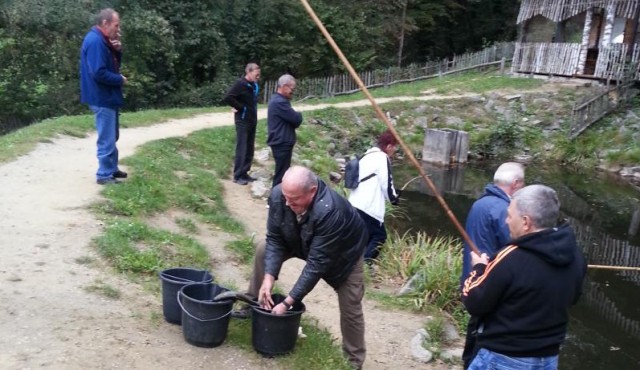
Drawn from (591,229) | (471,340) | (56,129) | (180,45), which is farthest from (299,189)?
(180,45)

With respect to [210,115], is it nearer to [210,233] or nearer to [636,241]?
[210,233]

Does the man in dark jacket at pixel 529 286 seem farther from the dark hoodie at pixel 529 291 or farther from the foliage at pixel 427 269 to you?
the foliage at pixel 427 269

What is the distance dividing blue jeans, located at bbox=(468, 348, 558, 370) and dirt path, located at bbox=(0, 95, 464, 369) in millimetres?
1596

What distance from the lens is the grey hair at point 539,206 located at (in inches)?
120

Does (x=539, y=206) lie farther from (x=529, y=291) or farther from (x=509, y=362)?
(x=509, y=362)

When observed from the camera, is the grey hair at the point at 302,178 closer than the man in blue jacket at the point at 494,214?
Yes

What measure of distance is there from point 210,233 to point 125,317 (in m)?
2.80

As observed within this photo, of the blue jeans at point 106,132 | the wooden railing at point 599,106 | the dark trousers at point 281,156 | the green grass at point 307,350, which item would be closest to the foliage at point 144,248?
the blue jeans at point 106,132

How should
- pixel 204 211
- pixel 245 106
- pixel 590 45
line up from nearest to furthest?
pixel 204 211 < pixel 245 106 < pixel 590 45

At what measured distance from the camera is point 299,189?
12.4 feet

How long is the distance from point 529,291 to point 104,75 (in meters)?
5.18

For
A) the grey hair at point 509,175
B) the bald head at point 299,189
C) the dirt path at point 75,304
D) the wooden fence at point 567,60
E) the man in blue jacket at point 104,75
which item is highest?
the wooden fence at point 567,60

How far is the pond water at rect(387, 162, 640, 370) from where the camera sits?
6.91 meters

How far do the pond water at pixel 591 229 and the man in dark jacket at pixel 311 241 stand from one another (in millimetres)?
3430
